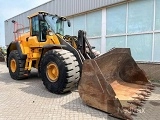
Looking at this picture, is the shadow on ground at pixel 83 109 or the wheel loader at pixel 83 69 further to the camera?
the wheel loader at pixel 83 69

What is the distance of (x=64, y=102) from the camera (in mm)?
4691

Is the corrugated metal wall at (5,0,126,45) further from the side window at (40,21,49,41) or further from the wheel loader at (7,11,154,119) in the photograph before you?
the side window at (40,21,49,41)

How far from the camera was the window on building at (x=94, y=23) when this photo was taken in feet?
32.0

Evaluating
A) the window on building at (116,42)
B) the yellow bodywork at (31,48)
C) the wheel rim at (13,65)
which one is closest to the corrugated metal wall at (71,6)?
the window on building at (116,42)

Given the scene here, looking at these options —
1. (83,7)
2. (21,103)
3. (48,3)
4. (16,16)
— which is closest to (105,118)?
(21,103)

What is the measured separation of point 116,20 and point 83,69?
544 centimetres

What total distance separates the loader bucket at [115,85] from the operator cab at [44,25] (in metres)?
2.59

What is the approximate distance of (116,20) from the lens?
8.90 m

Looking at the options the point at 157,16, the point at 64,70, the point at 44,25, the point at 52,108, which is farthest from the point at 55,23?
the point at 157,16

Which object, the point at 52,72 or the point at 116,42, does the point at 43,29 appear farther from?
the point at 116,42

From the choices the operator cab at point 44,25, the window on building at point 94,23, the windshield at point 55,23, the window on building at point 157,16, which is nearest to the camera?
the operator cab at point 44,25

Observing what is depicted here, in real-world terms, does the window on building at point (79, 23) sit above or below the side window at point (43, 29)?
above

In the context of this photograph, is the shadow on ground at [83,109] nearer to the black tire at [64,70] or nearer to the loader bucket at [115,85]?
the loader bucket at [115,85]

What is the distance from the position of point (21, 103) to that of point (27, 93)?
0.98 metres
